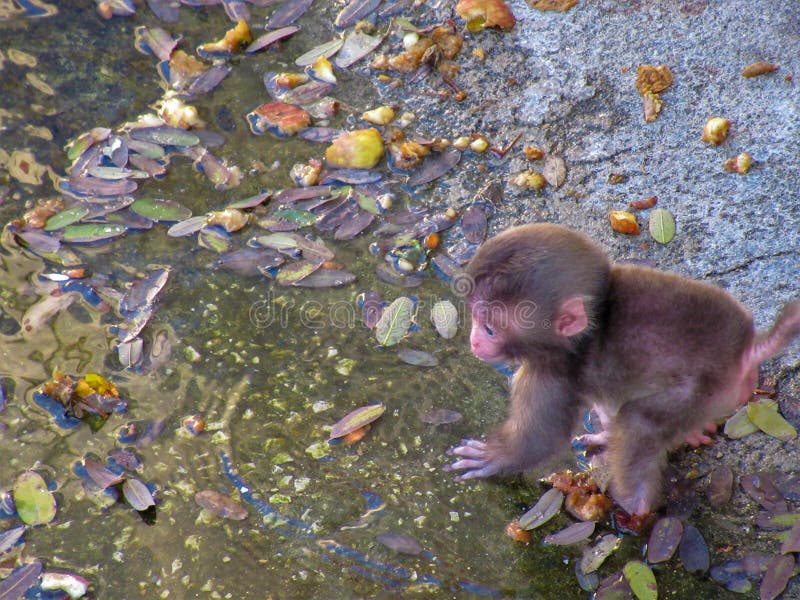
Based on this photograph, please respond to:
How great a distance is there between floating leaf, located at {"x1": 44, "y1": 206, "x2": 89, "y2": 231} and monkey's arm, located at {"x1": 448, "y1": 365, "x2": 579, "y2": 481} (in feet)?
8.20

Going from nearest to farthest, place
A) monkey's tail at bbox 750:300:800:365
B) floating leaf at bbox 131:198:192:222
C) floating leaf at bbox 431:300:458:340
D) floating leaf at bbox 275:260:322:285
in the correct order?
monkey's tail at bbox 750:300:800:365
floating leaf at bbox 431:300:458:340
floating leaf at bbox 275:260:322:285
floating leaf at bbox 131:198:192:222

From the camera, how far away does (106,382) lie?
4117 mm

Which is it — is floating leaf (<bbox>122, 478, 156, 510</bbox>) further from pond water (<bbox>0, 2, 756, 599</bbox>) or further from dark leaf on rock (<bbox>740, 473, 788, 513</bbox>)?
dark leaf on rock (<bbox>740, 473, 788, 513</bbox>)

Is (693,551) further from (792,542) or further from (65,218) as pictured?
(65,218)

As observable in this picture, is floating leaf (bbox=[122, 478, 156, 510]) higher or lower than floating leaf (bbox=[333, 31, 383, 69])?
lower

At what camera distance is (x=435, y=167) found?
16.7ft

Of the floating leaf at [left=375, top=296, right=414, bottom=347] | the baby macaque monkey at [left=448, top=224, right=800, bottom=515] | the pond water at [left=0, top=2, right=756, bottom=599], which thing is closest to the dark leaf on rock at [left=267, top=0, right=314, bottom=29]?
the pond water at [left=0, top=2, right=756, bottom=599]

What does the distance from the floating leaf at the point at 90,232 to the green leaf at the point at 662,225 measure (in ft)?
9.44

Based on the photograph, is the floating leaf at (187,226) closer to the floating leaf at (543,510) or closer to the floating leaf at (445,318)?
the floating leaf at (445,318)

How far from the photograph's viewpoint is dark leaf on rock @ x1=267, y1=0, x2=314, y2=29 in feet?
19.3

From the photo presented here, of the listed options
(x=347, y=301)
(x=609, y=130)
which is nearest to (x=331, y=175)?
(x=347, y=301)

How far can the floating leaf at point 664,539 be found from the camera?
3.68 meters

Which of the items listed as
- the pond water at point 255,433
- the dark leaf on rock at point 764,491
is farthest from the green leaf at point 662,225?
the dark leaf on rock at point 764,491

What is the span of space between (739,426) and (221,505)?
2.37 meters
